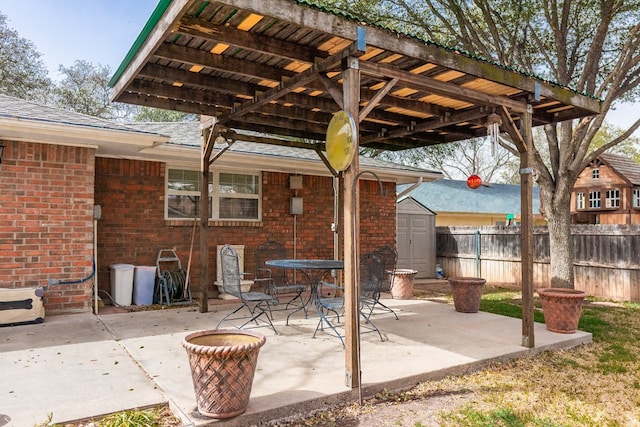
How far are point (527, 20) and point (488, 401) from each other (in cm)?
762

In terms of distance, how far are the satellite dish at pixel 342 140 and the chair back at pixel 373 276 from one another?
2068 millimetres

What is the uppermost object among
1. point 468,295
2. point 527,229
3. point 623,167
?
point 623,167

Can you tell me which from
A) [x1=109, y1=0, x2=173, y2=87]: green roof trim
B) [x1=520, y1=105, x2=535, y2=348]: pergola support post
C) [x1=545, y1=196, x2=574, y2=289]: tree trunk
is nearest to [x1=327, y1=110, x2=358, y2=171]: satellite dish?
[x1=109, y1=0, x2=173, y2=87]: green roof trim

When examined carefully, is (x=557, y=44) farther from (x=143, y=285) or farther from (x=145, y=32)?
(x=143, y=285)

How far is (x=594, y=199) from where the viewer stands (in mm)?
21078

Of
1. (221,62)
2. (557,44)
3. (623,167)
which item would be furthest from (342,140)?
(623,167)

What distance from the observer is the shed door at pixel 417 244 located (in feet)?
41.3

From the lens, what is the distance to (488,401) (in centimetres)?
354

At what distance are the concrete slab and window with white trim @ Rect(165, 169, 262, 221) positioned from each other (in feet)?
7.39

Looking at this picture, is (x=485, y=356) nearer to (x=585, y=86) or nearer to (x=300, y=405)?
(x=300, y=405)

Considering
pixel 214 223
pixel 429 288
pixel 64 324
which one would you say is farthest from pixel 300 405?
pixel 429 288

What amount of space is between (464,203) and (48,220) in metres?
16.5

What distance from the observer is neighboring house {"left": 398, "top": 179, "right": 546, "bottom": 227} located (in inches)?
736

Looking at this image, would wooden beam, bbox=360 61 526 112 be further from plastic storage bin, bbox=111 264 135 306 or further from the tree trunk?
plastic storage bin, bbox=111 264 135 306
